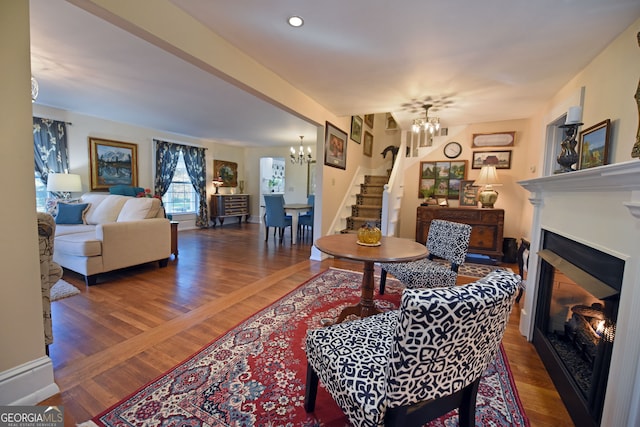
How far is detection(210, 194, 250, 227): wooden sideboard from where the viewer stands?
7.13 m

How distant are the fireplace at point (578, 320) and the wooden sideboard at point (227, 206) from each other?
679 cm

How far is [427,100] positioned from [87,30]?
11.6 feet

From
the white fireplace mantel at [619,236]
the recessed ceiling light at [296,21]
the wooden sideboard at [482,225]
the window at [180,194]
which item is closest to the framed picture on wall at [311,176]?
the window at [180,194]

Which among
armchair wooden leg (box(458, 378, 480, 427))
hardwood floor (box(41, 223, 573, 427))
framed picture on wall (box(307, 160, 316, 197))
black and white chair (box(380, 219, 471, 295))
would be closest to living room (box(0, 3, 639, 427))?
hardwood floor (box(41, 223, 573, 427))

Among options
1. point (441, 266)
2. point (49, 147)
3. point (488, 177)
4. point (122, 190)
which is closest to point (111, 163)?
point (122, 190)

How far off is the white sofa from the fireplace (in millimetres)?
3986

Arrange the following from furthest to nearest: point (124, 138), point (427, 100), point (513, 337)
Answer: point (124, 138)
point (427, 100)
point (513, 337)

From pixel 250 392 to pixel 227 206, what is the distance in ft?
21.0

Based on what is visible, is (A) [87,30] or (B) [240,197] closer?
(A) [87,30]

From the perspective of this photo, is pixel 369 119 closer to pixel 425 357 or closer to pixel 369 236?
pixel 369 236

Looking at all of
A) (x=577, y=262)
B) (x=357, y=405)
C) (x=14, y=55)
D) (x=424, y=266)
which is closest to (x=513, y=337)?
(x=424, y=266)

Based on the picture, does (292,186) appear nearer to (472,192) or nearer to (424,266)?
(472,192)

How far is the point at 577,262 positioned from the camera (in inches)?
54.6

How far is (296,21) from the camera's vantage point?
189cm
